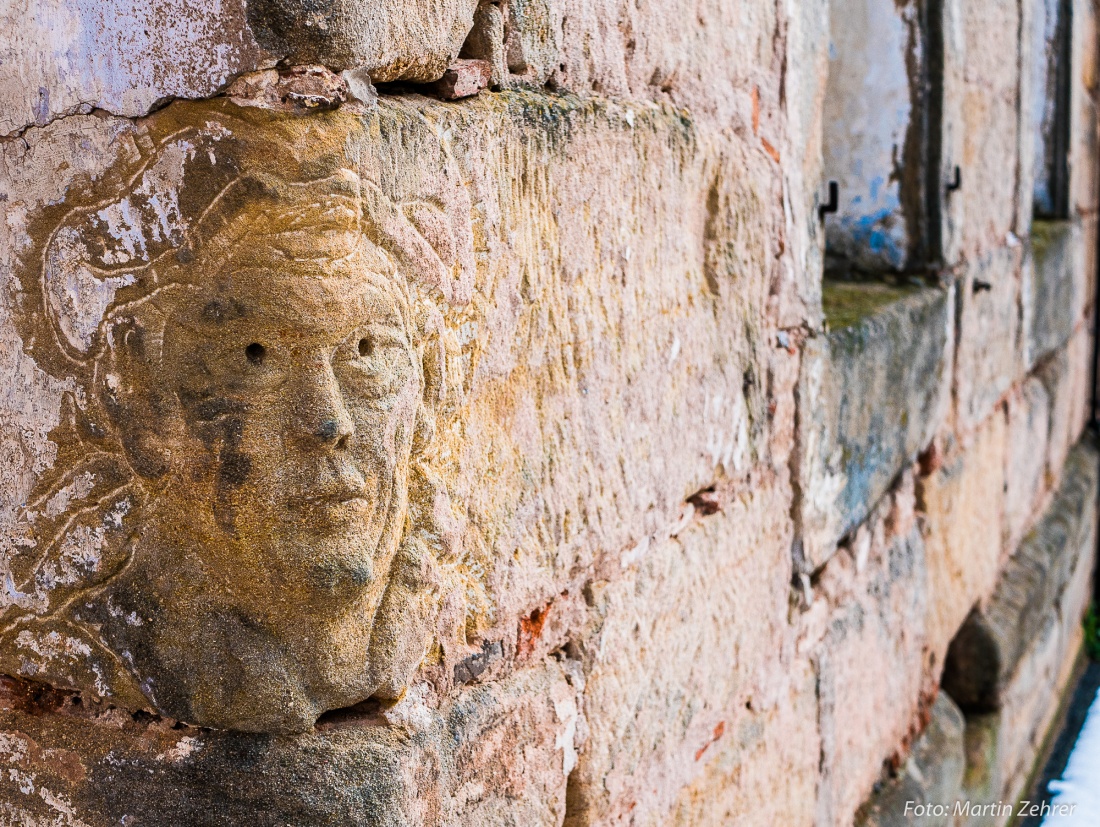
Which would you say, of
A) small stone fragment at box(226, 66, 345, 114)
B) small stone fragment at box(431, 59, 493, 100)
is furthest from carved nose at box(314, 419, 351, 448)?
small stone fragment at box(431, 59, 493, 100)

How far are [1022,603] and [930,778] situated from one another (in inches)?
55.7

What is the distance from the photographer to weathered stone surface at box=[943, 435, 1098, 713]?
159 inches

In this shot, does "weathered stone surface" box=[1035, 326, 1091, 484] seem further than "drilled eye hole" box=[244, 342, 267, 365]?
Yes

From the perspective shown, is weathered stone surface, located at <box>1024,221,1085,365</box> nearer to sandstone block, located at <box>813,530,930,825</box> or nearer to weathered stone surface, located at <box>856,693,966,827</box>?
weathered stone surface, located at <box>856,693,966,827</box>

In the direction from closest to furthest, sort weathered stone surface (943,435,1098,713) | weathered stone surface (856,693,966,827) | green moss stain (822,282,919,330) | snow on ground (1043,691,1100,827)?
A: green moss stain (822,282,919,330), weathered stone surface (856,693,966,827), weathered stone surface (943,435,1098,713), snow on ground (1043,691,1100,827)

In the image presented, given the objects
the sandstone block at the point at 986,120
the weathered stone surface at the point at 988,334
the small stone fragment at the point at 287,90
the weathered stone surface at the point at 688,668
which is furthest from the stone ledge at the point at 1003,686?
the small stone fragment at the point at 287,90

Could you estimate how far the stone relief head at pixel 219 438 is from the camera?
41.2 inches

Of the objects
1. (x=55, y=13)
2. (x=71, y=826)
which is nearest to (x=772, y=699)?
(x=71, y=826)

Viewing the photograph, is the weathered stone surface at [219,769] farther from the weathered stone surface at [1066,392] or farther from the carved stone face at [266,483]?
the weathered stone surface at [1066,392]

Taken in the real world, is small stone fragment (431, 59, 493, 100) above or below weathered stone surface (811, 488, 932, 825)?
above

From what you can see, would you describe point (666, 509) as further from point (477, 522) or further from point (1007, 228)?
point (1007, 228)

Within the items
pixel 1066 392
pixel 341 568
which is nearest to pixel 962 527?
pixel 1066 392

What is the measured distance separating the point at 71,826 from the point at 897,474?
2.40m

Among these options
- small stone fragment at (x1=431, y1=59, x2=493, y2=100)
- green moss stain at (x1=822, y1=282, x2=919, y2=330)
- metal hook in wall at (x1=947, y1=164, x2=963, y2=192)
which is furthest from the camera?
metal hook in wall at (x1=947, y1=164, x2=963, y2=192)
